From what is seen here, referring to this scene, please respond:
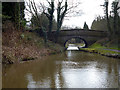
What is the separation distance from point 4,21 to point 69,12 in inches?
508

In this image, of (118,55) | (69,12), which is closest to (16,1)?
(69,12)

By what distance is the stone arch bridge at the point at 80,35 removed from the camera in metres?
27.5

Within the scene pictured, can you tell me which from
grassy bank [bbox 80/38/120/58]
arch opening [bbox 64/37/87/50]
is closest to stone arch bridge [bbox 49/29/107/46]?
arch opening [bbox 64/37/87/50]

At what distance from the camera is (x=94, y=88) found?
4.86m

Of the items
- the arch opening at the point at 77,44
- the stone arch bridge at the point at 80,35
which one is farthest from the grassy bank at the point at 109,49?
the arch opening at the point at 77,44

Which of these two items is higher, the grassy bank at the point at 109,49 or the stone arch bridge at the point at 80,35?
the stone arch bridge at the point at 80,35

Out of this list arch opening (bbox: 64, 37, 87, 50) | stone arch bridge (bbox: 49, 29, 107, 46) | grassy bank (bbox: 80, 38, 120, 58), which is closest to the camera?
grassy bank (bbox: 80, 38, 120, 58)

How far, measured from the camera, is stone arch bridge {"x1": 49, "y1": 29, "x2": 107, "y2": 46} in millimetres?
27469

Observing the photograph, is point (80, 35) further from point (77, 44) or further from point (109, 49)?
point (77, 44)

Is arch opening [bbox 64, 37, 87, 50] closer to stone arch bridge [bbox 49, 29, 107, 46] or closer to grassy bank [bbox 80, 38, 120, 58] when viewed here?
stone arch bridge [bbox 49, 29, 107, 46]

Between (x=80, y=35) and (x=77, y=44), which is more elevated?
(x=80, y=35)

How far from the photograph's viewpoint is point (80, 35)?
27.9 m

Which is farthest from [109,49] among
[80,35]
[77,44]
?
[77,44]

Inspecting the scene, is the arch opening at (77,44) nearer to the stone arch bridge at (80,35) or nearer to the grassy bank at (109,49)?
the stone arch bridge at (80,35)
